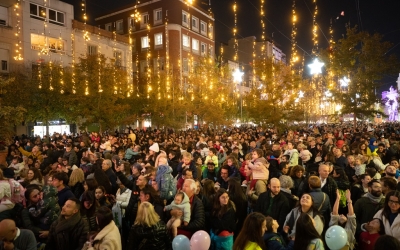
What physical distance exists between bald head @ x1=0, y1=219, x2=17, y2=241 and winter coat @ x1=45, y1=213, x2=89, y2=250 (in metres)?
0.55

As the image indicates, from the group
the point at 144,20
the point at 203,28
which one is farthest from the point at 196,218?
the point at 203,28

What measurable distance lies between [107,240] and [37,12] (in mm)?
28862

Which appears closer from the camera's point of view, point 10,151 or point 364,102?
point 10,151

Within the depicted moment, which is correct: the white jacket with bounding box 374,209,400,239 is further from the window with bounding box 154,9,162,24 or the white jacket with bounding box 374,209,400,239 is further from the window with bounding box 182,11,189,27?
the window with bounding box 154,9,162,24

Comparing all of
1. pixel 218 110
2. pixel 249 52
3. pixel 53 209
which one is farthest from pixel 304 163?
pixel 249 52

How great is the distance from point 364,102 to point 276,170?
17.8m

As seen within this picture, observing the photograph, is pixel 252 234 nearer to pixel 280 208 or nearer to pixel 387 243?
pixel 387 243

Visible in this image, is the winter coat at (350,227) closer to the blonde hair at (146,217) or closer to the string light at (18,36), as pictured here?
the blonde hair at (146,217)

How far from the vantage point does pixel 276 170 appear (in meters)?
8.02

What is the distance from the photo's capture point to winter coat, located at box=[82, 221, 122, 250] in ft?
12.5

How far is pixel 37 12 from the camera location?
2705 cm

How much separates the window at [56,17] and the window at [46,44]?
165cm

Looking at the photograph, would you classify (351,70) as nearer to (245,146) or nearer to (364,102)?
(364,102)

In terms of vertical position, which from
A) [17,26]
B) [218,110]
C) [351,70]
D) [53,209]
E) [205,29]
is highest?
[205,29]
